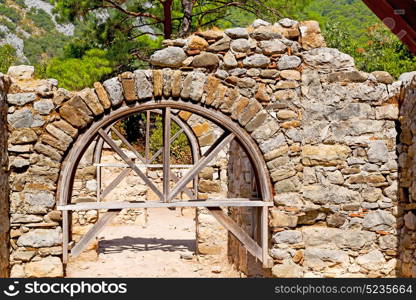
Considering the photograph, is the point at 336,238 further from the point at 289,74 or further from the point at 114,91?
the point at 114,91

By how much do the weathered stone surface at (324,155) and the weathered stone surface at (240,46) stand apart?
1287mm

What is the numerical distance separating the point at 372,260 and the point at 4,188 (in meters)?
4.03

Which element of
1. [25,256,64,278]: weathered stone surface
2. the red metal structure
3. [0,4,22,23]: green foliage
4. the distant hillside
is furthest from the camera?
[0,4,22,23]: green foliage

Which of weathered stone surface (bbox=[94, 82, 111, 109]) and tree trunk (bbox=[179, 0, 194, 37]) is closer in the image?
weathered stone surface (bbox=[94, 82, 111, 109])

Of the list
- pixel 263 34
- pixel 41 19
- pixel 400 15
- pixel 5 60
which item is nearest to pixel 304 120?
pixel 263 34

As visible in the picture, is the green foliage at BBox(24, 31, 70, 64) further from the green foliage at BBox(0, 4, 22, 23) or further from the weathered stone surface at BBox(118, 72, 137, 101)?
the weathered stone surface at BBox(118, 72, 137, 101)

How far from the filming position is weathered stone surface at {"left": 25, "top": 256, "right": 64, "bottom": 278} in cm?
510

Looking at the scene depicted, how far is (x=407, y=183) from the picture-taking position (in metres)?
5.43

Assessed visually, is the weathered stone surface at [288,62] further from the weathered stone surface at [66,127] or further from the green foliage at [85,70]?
the green foliage at [85,70]

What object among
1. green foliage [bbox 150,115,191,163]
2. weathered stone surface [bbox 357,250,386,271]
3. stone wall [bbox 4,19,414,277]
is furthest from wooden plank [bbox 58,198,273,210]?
green foliage [bbox 150,115,191,163]

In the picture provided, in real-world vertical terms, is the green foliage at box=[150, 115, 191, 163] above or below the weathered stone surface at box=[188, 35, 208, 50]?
below

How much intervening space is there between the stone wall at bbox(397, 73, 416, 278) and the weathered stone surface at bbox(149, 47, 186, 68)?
98.1 inches

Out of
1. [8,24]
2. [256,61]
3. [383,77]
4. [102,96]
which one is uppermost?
[8,24]

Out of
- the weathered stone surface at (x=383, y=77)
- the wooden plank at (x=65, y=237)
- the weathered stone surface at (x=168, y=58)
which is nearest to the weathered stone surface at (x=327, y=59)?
the weathered stone surface at (x=383, y=77)
